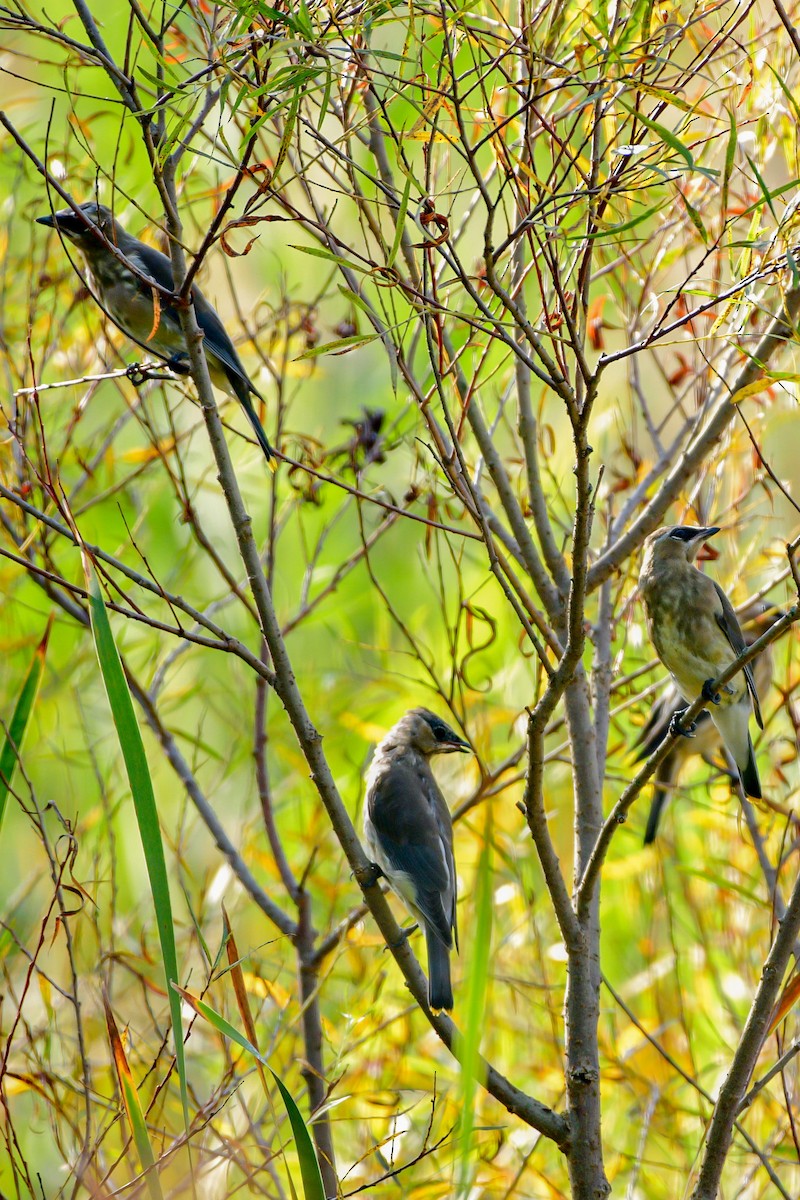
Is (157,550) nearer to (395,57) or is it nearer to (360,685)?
(360,685)

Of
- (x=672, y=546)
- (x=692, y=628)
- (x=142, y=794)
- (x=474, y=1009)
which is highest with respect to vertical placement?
(x=672, y=546)

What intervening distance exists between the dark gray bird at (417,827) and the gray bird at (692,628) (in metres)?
0.76

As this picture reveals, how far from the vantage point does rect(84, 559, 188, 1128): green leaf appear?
2.01 meters

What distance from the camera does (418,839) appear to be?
4270mm

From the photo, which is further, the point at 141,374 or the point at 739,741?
the point at 739,741

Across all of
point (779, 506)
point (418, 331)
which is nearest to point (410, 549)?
point (779, 506)

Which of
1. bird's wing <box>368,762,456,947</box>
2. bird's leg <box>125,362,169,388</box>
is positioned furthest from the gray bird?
bird's leg <box>125,362,169,388</box>

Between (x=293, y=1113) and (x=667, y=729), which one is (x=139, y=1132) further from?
(x=667, y=729)

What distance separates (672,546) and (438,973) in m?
1.67

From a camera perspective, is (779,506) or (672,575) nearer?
(672,575)

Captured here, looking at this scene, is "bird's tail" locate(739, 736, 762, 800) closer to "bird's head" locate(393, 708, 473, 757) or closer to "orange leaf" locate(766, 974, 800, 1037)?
"bird's head" locate(393, 708, 473, 757)

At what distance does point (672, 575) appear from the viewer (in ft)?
14.9

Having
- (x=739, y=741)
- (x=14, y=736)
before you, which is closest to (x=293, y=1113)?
(x=14, y=736)

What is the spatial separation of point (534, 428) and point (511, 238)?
4.20 ft
